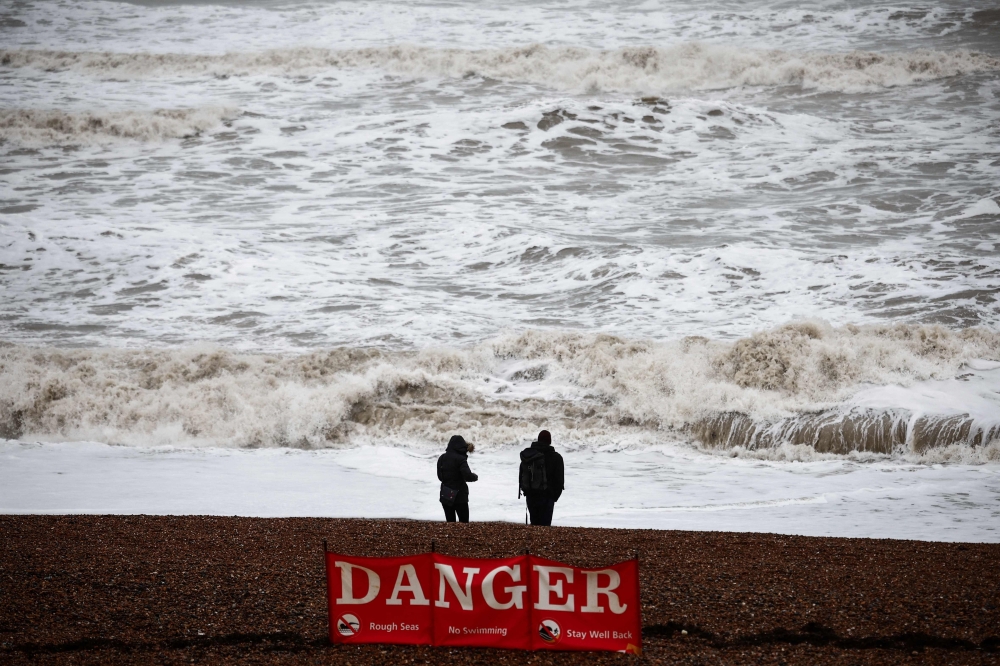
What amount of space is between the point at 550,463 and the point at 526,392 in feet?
19.8

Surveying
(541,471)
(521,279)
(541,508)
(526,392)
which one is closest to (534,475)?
(541,471)

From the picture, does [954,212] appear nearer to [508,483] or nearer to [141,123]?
[508,483]

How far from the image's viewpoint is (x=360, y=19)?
4488 centimetres

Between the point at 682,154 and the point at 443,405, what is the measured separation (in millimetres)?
15068

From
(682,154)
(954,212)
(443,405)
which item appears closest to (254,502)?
(443,405)

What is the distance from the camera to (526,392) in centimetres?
1462

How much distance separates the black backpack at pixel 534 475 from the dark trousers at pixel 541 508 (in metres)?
0.13

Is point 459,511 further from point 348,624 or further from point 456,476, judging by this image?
point 348,624

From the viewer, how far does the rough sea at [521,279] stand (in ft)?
38.7

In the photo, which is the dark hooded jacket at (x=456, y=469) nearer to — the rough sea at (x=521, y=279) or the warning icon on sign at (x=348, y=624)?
the rough sea at (x=521, y=279)

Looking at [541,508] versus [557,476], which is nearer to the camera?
[557,476]

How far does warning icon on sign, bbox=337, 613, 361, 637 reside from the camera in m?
5.68

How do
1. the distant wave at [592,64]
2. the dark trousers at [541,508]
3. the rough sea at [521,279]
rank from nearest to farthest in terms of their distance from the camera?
the dark trousers at [541,508]
the rough sea at [521,279]
the distant wave at [592,64]

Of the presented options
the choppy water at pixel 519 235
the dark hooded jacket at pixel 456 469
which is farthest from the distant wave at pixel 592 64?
the dark hooded jacket at pixel 456 469
